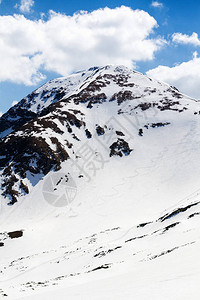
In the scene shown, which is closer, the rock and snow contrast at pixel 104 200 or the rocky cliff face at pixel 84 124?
the rock and snow contrast at pixel 104 200

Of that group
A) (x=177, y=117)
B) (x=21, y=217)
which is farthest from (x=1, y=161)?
(x=177, y=117)

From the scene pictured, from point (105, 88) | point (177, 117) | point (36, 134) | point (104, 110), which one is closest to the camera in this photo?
point (36, 134)

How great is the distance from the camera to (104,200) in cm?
5906

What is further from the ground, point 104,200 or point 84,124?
point 84,124

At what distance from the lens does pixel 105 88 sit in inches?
5148

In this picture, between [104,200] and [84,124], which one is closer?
[104,200]

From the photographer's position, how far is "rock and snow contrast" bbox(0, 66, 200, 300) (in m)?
15.0

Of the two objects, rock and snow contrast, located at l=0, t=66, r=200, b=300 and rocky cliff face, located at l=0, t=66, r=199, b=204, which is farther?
rocky cliff face, located at l=0, t=66, r=199, b=204

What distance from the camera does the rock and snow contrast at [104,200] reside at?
1496 cm

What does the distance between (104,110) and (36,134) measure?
132ft

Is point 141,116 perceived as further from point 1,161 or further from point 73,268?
point 73,268

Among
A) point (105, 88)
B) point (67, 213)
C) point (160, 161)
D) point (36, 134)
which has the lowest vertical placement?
point (67, 213)

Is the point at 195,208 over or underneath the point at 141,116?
underneath

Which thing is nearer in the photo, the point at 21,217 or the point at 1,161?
the point at 21,217
